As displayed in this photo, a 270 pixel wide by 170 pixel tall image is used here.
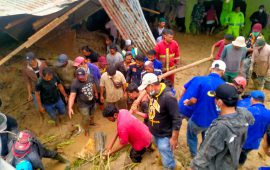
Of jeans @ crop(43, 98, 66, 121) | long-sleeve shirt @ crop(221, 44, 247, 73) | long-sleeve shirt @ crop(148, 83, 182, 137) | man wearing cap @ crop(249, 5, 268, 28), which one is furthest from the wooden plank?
man wearing cap @ crop(249, 5, 268, 28)

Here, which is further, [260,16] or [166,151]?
[260,16]

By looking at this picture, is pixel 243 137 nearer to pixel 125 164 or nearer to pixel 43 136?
pixel 125 164

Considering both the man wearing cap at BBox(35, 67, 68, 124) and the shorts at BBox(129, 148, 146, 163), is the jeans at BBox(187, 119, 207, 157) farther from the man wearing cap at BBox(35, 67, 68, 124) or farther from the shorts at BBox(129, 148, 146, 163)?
the man wearing cap at BBox(35, 67, 68, 124)

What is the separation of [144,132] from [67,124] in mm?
2718

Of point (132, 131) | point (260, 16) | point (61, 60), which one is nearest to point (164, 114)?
point (132, 131)

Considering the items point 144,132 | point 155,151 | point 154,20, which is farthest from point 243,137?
point 154,20

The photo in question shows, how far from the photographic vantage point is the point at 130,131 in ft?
14.3

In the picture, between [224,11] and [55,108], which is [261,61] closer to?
[224,11]

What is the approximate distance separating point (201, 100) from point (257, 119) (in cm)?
84

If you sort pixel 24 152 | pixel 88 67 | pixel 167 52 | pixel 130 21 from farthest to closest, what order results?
1. pixel 130 21
2. pixel 167 52
3. pixel 88 67
4. pixel 24 152

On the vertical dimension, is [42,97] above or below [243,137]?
below

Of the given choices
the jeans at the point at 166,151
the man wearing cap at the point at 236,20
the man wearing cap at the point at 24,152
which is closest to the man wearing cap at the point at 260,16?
the man wearing cap at the point at 236,20

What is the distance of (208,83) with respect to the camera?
431cm

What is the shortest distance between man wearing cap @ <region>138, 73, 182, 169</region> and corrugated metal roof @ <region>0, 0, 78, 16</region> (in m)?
2.98
